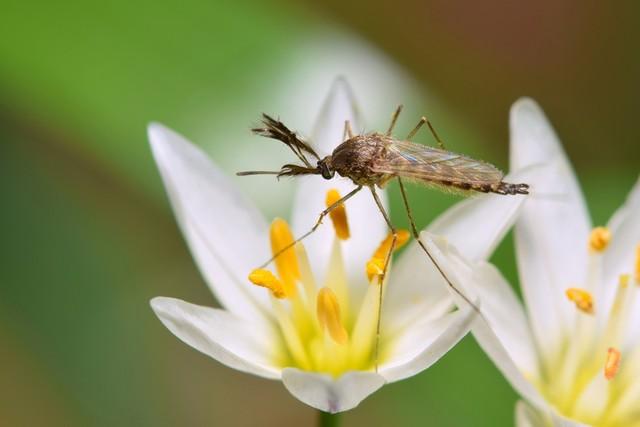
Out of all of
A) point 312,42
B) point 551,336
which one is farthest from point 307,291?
point 312,42

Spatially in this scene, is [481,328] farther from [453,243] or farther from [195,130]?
[195,130]

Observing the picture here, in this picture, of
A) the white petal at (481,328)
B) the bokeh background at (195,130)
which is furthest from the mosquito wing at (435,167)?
the bokeh background at (195,130)

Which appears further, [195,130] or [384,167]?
[195,130]

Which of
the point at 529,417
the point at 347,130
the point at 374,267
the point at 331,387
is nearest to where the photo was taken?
the point at 331,387

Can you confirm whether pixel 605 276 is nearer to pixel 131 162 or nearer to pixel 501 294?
pixel 501 294

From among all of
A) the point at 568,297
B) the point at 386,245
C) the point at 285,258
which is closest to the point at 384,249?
the point at 386,245

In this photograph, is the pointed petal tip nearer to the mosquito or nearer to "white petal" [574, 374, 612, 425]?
the mosquito

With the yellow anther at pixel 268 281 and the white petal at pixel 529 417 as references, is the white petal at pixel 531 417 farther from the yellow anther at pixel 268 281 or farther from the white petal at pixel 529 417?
the yellow anther at pixel 268 281
